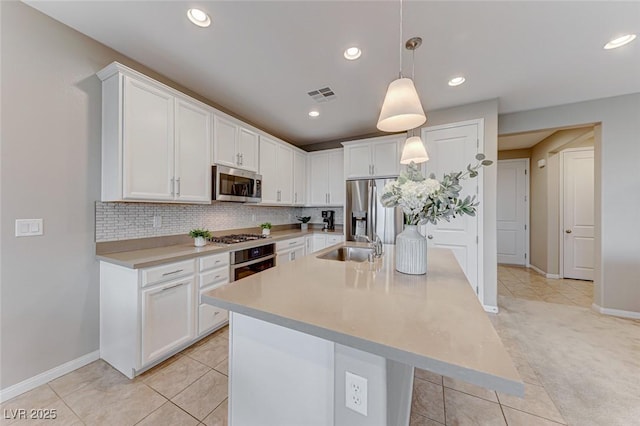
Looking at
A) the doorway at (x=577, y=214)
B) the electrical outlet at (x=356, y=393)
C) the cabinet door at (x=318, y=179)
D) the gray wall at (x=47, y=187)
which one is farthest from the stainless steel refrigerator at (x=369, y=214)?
the doorway at (x=577, y=214)

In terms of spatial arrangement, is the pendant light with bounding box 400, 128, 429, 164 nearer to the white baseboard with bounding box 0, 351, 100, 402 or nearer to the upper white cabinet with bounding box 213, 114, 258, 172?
the upper white cabinet with bounding box 213, 114, 258, 172

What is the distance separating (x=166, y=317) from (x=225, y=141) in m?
1.93

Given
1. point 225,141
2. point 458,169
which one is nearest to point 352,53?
point 225,141

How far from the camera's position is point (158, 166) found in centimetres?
210

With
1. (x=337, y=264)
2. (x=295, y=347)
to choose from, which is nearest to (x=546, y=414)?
(x=337, y=264)

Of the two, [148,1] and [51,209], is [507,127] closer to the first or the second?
[148,1]

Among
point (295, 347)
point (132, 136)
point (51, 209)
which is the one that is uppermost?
point (132, 136)

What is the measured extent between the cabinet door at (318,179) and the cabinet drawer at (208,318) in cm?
253

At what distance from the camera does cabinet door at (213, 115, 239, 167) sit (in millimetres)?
2641

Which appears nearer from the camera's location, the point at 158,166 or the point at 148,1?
the point at 148,1

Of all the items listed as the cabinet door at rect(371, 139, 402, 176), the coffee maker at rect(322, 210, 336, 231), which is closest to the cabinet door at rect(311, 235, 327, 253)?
the coffee maker at rect(322, 210, 336, 231)

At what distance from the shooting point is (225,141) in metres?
2.77

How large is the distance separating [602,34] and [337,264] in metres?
2.77

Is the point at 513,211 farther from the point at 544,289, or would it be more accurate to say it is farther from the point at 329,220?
the point at 329,220
